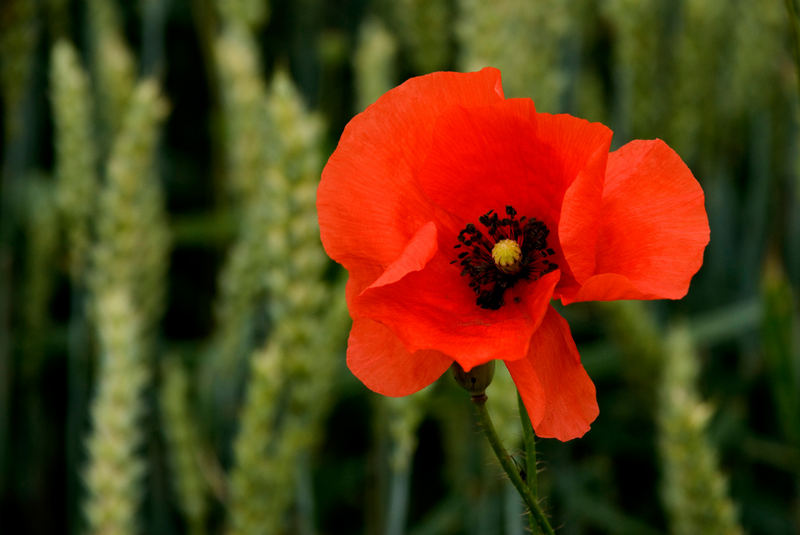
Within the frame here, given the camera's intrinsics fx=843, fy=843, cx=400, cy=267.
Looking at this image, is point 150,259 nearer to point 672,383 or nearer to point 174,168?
point 672,383

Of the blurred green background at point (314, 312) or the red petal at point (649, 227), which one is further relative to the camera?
the blurred green background at point (314, 312)

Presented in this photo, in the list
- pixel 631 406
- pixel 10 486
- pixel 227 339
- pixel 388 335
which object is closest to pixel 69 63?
pixel 227 339

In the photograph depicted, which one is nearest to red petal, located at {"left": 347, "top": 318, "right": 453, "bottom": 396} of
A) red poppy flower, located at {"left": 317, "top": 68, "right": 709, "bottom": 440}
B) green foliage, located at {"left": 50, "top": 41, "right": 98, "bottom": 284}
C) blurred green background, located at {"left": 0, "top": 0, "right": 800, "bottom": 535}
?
red poppy flower, located at {"left": 317, "top": 68, "right": 709, "bottom": 440}

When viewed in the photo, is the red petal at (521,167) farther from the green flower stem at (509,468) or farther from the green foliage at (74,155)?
the green foliage at (74,155)

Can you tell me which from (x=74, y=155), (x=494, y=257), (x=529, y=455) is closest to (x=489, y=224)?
(x=494, y=257)

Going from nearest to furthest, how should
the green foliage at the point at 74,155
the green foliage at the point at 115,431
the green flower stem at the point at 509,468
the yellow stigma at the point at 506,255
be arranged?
the green flower stem at the point at 509,468 < the yellow stigma at the point at 506,255 < the green foliage at the point at 115,431 < the green foliage at the point at 74,155

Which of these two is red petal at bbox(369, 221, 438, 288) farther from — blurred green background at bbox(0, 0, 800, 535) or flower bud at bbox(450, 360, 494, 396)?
blurred green background at bbox(0, 0, 800, 535)

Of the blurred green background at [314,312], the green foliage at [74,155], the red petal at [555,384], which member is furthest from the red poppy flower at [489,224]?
the green foliage at [74,155]
